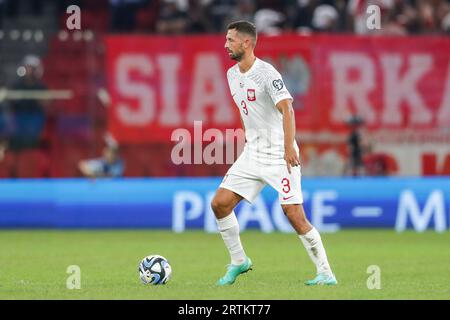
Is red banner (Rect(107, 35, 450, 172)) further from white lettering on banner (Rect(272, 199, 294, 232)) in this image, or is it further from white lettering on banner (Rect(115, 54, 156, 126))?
white lettering on banner (Rect(272, 199, 294, 232))

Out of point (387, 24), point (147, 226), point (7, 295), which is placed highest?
point (387, 24)

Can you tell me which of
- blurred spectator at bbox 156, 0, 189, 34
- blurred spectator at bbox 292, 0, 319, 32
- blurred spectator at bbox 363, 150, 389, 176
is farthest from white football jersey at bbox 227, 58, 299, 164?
blurred spectator at bbox 292, 0, 319, 32

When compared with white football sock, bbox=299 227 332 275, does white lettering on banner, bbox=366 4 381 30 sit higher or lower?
higher

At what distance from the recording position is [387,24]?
70.0 ft

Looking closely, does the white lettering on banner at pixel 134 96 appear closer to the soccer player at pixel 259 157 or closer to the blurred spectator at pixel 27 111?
the blurred spectator at pixel 27 111

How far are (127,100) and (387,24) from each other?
5224 millimetres

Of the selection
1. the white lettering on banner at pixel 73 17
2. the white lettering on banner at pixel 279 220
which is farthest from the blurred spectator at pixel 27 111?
the white lettering on banner at pixel 279 220

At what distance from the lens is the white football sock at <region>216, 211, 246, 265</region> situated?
10.9 meters

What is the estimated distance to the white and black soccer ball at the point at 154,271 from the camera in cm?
1073

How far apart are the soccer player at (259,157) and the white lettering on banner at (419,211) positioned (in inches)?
348

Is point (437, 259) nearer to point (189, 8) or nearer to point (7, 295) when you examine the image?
point (7, 295)

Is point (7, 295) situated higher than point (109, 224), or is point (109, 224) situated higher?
point (7, 295)

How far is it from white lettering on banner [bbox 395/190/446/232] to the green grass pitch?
0.57 metres
